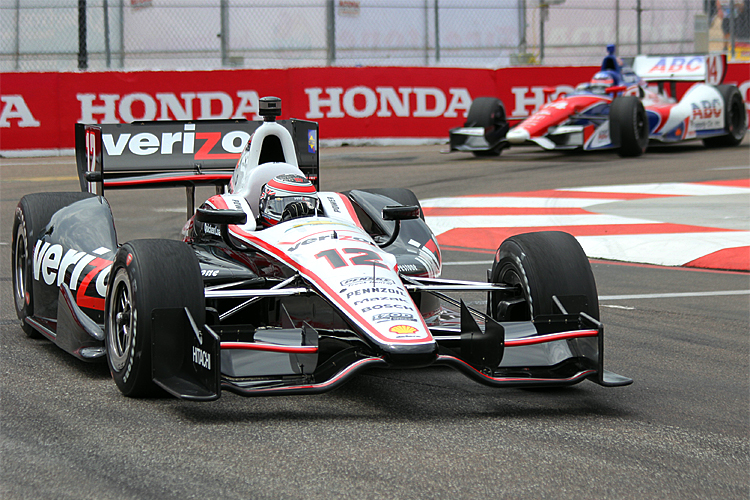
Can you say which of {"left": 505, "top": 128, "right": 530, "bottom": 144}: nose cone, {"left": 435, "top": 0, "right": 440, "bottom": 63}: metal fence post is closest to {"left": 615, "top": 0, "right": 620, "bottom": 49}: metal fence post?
{"left": 435, "top": 0, "right": 440, "bottom": 63}: metal fence post

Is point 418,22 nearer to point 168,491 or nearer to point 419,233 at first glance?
point 419,233

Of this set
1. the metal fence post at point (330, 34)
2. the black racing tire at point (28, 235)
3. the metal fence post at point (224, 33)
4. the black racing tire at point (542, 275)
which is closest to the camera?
the black racing tire at point (542, 275)

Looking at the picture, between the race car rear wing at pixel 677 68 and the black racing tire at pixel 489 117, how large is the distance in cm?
298

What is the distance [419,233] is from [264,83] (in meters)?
13.1

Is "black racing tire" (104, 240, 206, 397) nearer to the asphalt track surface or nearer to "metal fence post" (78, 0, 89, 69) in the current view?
the asphalt track surface

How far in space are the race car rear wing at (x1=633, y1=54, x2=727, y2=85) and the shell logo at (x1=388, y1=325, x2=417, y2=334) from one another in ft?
49.9

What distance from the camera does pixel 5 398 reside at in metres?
4.54

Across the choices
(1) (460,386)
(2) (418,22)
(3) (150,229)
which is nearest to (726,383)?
(1) (460,386)

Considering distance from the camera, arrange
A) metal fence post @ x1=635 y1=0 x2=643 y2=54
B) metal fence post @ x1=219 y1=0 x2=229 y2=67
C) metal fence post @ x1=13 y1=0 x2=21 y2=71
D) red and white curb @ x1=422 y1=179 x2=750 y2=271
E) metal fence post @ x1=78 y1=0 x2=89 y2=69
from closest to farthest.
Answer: red and white curb @ x1=422 y1=179 x2=750 y2=271, metal fence post @ x1=13 y1=0 x2=21 y2=71, metal fence post @ x1=78 y1=0 x2=89 y2=69, metal fence post @ x1=219 y1=0 x2=229 y2=67, metal fence post @ x1=635 y1=0 x2=643 y2=54

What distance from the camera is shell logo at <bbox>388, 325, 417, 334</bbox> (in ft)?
13.9

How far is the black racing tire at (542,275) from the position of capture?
4.86 meters

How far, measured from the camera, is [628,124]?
1653 cm

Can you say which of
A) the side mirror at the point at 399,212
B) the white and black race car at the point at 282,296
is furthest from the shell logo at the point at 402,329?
the side mirror at the point at 399,212

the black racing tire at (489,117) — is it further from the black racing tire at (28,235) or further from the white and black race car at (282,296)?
the black racing tire at (28,235)
